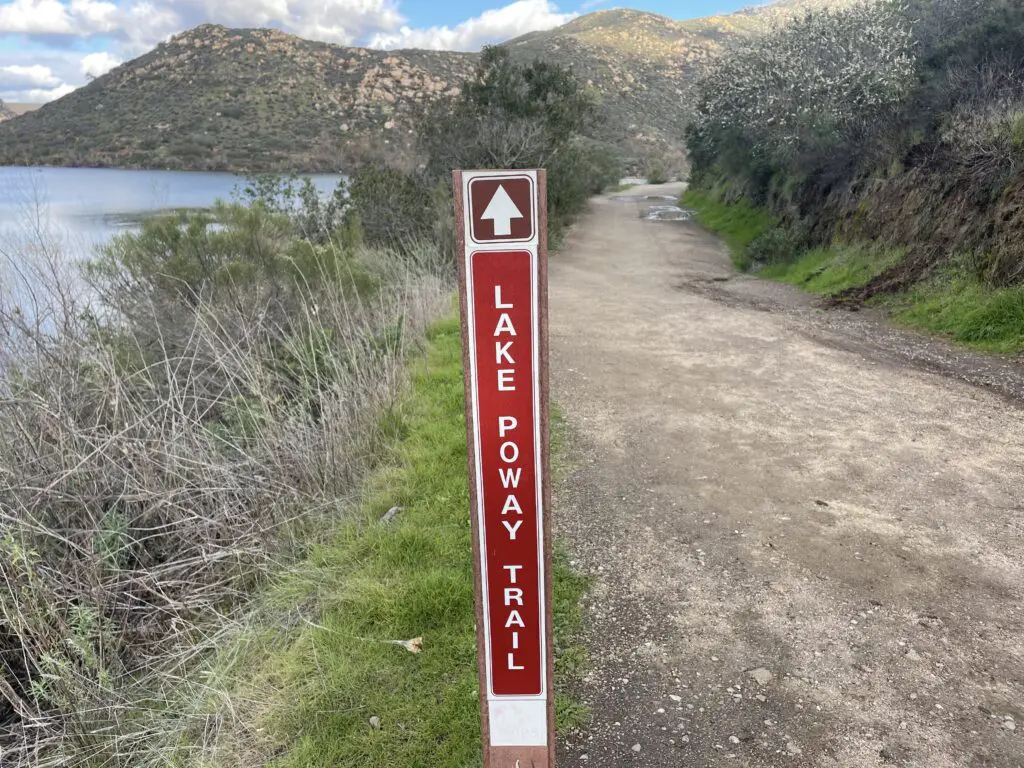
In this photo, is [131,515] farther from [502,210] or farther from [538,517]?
[502,210]

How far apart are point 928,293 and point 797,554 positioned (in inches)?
262

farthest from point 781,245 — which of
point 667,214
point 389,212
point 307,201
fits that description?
point 667,214

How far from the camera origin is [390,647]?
2893 millimetres

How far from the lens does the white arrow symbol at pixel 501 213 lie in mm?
1507

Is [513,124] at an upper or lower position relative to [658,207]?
upper

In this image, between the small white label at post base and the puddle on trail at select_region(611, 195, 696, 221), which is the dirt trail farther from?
the puddle on trail at select_region(611, 195, 696, 221)

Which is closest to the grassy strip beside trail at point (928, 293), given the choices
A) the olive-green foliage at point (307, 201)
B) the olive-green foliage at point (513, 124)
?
the olive-green foliage at point (513, 124)

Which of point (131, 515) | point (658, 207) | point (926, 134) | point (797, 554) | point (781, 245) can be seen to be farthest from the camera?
point (658, 207)

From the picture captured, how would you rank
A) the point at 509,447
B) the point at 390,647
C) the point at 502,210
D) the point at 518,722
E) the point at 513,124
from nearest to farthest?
1. the point at 502,210
2. the point at 509,447
3. the point at 518,722
4. the point at 390,647
5. the point at 513,124

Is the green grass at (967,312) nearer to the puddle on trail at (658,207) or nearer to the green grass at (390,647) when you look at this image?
the green grass at (390,647)

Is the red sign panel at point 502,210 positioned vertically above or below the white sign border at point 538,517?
above

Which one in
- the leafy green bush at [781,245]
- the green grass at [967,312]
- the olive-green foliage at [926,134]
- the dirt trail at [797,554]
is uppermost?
the olive-green foliage at [926,134]

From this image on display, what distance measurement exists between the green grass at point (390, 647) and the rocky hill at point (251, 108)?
12750 mm

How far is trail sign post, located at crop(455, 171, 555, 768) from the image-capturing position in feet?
4.99
